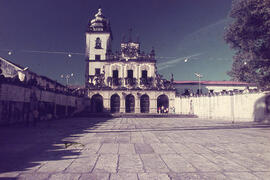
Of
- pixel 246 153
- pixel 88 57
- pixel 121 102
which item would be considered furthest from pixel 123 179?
pixel 88 57

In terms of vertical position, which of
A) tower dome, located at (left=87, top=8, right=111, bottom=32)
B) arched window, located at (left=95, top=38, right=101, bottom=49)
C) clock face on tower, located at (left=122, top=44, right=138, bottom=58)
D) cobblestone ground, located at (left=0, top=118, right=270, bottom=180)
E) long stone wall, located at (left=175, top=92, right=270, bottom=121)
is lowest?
cobblestone ground, located at (left=0, top=118, right=270, bottom=180)

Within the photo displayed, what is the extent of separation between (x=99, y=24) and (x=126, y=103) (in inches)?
720

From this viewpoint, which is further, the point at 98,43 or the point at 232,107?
the point at 98,43

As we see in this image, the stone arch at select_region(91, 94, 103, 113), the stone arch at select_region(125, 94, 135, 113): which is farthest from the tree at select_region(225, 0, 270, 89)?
the stone arch at select_region(91, 94, 103, 113)

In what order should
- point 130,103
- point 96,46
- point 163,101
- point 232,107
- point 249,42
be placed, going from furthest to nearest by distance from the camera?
1. point 96,46
2. point 163,101
3. point 130,103
4. point 232,107
5. point 249,42

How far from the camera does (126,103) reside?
33812 millimetres

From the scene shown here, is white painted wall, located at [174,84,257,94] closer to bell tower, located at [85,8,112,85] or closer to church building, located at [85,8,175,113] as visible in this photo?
church building, located at [85,8,175,113]

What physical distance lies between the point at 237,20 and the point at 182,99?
785 inches

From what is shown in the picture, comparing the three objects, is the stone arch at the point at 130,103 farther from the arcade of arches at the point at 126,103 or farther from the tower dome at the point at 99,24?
the tower dome at the point at 99,24

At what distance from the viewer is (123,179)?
10.4 ft

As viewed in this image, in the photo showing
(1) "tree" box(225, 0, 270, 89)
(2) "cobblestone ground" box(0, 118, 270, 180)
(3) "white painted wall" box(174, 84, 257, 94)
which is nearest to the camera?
(2) "cobblestone ground" box(0, 118, 270, 180)

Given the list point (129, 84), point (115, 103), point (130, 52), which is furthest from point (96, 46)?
point (115, 103)

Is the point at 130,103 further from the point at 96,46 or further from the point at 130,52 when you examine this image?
the point at 96,46

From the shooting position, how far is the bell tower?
1462 inches
